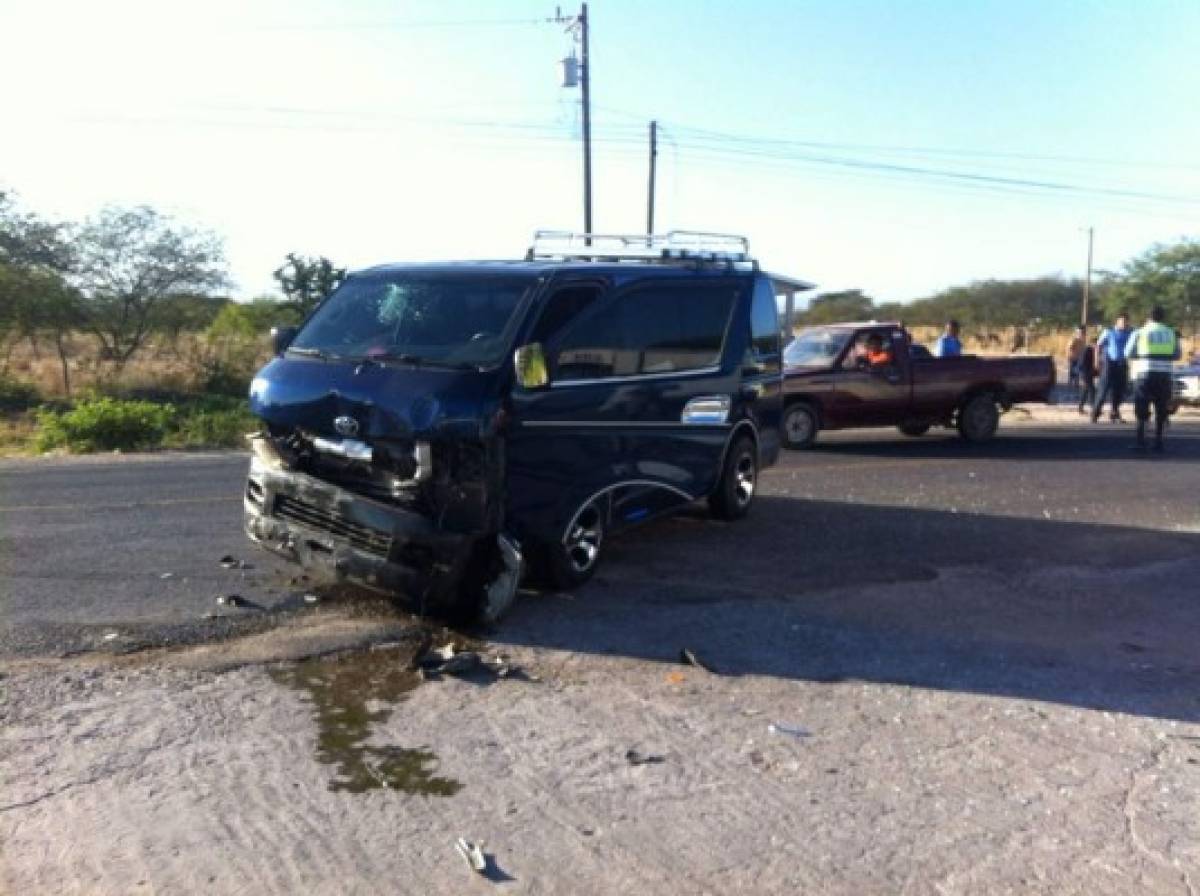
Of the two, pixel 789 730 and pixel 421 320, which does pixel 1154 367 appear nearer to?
pixel 421 320

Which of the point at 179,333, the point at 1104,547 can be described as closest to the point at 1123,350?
the point at 1104,547

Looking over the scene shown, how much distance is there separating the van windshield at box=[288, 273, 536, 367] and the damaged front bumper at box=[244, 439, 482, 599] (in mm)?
851

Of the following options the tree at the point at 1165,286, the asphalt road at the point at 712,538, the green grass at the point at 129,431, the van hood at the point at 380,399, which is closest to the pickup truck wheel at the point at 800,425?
the asphalt road at the point at 712,538

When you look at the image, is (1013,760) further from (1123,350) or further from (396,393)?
(1123,350)

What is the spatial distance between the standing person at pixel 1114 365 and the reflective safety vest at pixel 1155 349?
13.3ft

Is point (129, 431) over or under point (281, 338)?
under

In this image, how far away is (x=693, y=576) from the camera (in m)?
7.16

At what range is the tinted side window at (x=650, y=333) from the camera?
259 inches

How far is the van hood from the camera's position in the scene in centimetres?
562

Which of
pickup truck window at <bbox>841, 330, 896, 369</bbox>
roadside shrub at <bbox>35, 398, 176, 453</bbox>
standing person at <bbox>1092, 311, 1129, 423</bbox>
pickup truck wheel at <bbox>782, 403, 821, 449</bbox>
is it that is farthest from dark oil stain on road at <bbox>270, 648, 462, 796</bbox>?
standing person at <bbox>1092, 311, 1129, 423</bbox>

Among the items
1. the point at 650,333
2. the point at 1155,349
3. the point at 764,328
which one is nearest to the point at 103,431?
the point at 764,328

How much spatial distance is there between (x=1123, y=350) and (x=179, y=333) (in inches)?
965

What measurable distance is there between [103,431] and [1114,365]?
15913mm

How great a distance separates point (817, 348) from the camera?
48.8 feet
